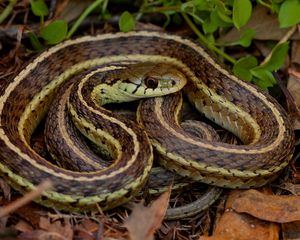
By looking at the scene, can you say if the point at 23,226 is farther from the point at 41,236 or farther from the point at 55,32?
the point at 55,32

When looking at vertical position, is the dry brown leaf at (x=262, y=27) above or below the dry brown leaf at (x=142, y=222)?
below

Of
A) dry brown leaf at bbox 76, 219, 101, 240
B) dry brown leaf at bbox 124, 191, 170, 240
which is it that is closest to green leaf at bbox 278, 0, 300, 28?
dry brown leaf at bbox 124, 191, 170, 240

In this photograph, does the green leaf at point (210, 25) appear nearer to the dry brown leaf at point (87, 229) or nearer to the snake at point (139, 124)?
the snake at point (139, 124)

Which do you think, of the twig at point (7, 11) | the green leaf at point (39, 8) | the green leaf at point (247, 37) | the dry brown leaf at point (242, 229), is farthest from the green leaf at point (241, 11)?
the twig at point (7, 11)

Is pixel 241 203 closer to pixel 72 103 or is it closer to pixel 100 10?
pixel 72 103

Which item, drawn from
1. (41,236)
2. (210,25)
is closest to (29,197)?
(41,236)

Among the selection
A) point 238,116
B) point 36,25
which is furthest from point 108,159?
point 36,25
